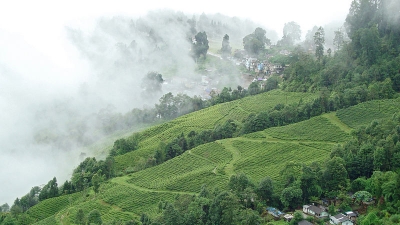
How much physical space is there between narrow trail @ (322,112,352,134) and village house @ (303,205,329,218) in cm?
1288

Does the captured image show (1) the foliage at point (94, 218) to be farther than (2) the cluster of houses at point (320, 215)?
Yes

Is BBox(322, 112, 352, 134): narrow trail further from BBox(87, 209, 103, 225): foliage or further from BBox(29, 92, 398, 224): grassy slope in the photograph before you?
BBox(87, 209, 103, 225): foliage

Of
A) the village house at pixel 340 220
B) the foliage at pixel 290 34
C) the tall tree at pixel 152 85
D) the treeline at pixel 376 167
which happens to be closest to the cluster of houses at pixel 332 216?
the village house at pixel 340 220

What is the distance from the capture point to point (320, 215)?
1294 inches

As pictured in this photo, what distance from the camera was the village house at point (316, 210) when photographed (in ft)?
108

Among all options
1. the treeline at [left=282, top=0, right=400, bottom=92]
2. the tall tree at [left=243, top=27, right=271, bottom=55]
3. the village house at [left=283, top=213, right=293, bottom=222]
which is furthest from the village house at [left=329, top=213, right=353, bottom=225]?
the tall tree at [left=243, top=27, right=271, bottom=55]

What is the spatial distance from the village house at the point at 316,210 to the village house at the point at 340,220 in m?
0.82

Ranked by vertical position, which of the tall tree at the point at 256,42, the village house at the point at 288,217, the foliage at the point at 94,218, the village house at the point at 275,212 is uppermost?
the tall tree at the point at 256,42

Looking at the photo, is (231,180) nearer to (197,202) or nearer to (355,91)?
(197,202)

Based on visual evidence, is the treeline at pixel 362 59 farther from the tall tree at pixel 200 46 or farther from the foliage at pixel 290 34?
the tall tree at pixel 200 46

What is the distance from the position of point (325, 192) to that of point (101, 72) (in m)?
59.6

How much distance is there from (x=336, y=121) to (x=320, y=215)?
15.9m

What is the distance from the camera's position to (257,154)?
44.7 metres

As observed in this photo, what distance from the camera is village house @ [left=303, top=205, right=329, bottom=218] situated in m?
32.9
